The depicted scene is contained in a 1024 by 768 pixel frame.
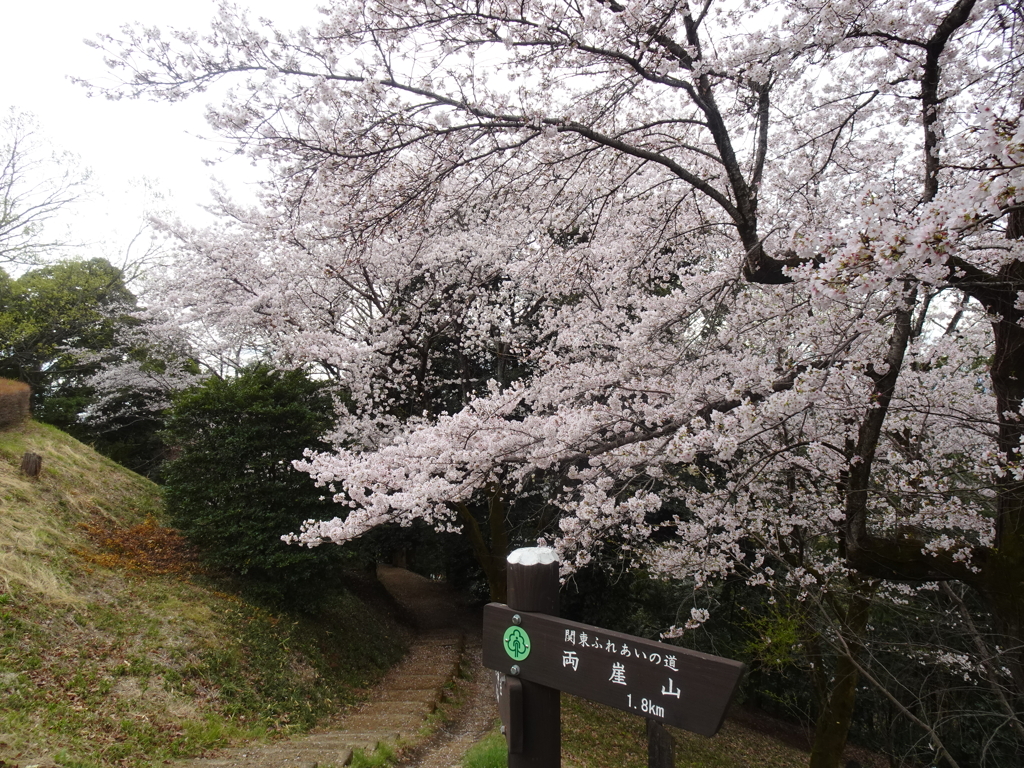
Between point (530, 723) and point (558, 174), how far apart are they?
417 centimetres

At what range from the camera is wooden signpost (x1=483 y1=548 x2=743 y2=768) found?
179 cm

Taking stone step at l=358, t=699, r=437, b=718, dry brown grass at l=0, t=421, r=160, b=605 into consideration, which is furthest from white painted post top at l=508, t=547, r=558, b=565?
dry brown grass at l=0, t=421, r=160, b=605

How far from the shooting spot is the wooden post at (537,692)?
2369 millimetres

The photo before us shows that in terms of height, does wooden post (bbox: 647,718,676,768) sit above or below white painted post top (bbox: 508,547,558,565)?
below

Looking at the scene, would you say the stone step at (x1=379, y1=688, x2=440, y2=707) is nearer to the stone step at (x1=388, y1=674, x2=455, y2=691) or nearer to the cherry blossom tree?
the stone step at (x1=388, y1=674, x2=455, y2=691)

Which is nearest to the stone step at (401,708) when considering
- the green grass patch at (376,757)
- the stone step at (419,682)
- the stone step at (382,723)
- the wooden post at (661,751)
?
the stone step at (382,723)

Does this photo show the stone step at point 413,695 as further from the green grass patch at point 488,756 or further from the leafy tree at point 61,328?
the leafy tree at point 61,328

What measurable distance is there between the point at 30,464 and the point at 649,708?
9287mm

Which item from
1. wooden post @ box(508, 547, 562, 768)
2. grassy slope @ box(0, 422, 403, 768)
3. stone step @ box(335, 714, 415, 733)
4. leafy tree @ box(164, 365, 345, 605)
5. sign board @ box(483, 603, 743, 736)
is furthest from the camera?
leafy tree @ box(164, 365, 345, 605)

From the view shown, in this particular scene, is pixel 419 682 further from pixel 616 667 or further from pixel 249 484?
pixel 616 667

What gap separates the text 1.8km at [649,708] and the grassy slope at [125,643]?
4.06 meters

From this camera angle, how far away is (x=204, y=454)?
799 centimetres

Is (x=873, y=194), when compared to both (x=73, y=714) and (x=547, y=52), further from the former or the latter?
(x=73, y=714)

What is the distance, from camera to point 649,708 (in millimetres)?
1901
